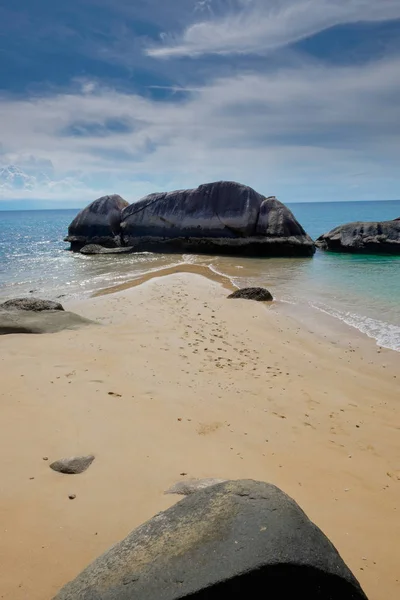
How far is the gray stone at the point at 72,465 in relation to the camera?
3.84 m

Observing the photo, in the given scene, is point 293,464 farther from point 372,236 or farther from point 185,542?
point 372,236

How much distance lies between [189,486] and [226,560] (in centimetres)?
172

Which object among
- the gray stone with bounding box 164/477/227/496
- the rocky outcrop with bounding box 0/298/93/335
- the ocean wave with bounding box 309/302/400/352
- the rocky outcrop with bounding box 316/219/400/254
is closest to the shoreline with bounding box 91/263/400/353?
the ocean wave with bounding box 309/302/400/352

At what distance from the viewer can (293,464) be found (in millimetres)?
4449

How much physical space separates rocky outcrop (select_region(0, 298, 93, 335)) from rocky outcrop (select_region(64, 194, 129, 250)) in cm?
2525

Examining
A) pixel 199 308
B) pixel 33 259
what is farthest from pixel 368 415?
pixel 33 259

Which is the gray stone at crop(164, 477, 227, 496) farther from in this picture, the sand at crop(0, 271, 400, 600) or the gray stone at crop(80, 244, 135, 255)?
the gray stone at crop(80, 244, 135, 255)

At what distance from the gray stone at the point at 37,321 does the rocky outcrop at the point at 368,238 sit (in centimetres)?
2545

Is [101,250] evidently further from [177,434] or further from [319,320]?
[177,434]

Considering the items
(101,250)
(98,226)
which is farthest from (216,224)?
(98,226)

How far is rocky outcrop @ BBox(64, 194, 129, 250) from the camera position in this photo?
116ft

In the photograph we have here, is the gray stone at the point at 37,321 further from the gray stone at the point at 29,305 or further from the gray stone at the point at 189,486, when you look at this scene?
the gray stone at the point at 189,486

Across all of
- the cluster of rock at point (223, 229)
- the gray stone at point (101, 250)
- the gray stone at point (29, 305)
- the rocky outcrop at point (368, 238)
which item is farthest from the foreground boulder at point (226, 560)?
the gray stone at point (101, 250)

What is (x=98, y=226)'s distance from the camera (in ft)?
118
